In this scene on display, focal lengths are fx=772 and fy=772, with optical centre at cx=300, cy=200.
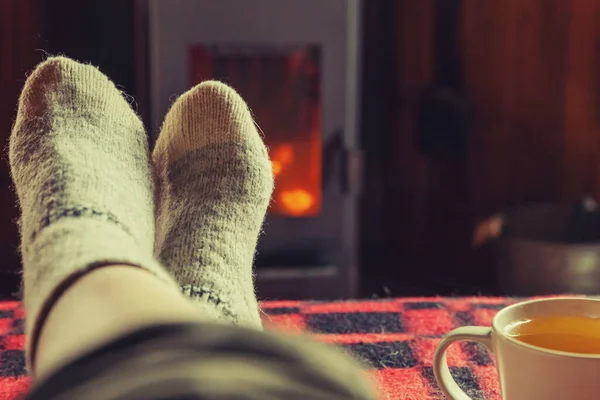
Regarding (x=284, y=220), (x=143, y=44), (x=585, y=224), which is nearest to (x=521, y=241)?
(x=585, y=224)

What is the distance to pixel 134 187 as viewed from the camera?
741 mm

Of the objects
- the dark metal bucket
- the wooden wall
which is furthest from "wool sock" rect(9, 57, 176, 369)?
the wooden wall

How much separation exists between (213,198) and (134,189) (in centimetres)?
8

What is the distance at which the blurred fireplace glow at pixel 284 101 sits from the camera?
4.96ft

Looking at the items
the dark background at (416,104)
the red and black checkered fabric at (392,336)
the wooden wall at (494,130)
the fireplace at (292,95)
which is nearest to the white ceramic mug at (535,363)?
the red and black checkered fabric at (392,336)

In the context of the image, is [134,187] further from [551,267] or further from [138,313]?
[551,267]

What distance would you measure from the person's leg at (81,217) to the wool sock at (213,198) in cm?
3

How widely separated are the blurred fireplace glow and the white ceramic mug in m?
1.05

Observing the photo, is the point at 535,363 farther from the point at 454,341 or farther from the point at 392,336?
the point at 392,336

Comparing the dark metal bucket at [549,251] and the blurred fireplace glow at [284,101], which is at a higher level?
the blurred fireplace glow at [284,101]

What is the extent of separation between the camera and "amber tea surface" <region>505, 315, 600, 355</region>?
469 mm

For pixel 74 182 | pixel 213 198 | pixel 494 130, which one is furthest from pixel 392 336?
pixel 494 130

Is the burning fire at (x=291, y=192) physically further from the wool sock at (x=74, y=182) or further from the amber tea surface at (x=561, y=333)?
the amber tea surface at (x=561, y=333)

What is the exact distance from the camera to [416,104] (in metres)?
1.92
